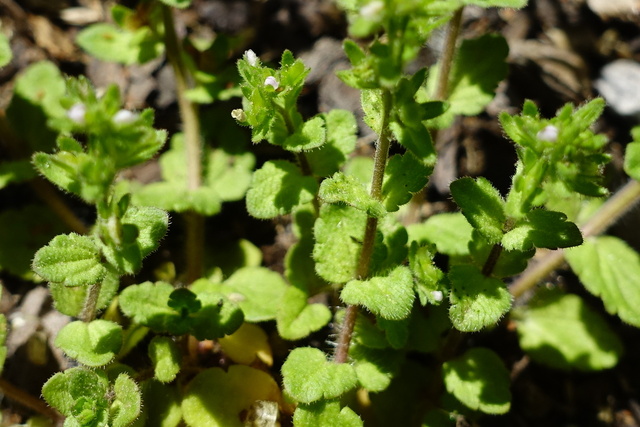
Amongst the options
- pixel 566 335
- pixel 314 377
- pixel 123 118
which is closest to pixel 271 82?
pixel 123 118

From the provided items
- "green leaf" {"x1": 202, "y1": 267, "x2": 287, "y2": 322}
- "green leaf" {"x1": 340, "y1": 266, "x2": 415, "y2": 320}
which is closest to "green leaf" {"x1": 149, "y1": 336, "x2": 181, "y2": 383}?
"green leaf" {"x1": 202, "y1": 267, "x2": 287, "y2": 322}

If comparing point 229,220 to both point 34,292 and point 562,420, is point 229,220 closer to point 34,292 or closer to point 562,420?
point 34,292

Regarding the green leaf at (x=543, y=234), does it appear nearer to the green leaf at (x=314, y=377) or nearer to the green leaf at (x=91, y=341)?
the green leaf at (x=314, y=377)

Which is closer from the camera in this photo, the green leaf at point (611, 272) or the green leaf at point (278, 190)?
the green leaf at point (278, 190)

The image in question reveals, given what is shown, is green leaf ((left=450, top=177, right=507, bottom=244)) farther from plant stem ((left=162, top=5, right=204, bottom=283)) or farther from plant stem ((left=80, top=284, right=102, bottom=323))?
plant stem ((left=162, top=5, right=204, bottom=283))

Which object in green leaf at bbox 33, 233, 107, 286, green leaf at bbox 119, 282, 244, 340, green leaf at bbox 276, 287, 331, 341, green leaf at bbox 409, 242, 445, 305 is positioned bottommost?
green leaf at bbox 276, 287, 331, 341

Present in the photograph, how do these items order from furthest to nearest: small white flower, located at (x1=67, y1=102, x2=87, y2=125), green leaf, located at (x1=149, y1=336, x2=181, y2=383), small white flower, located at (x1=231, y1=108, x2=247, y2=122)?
1. green leaf, located at (x1=149, y1=336, x2=181, y2=383)
2. small white flower, located at (x1=231, y1=108, x2=247, y2=122)
3. small white flower, located at (x1=67, y1=102, x2=87, y2=125)

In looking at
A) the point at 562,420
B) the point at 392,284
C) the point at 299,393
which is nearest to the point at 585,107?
the point at 392,284

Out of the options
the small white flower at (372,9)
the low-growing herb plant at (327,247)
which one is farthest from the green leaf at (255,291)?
the small white flower at (372,9)
